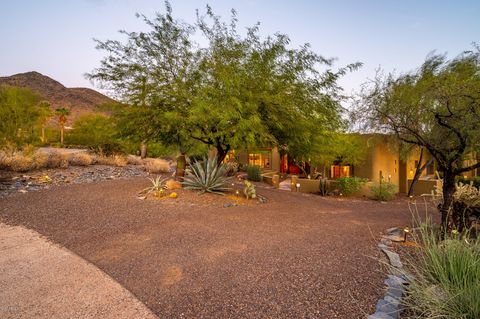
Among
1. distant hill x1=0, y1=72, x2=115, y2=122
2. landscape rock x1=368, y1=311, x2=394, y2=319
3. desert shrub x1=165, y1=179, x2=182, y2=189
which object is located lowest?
landscape rock x1=368, y1=311, x2=394, y2=319

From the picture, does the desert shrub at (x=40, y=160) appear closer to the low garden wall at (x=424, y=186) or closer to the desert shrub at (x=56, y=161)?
the desert shrub at (x=56, y=161)

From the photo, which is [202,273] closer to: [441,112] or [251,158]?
[441,112]

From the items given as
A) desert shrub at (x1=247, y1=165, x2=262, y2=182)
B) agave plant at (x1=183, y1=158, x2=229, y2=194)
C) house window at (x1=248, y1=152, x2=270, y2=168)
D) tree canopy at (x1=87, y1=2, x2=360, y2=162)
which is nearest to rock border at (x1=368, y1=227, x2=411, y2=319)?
tree canopy at (x1=87, y1=2, x2=360, y2=162)

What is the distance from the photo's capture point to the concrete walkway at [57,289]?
3.06m

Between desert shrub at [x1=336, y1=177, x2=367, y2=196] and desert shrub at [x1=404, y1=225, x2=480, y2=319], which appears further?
desert shrub at [x1=336, y1=177, x2=367, y2=196]

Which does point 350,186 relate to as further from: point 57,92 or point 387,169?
point 57,92

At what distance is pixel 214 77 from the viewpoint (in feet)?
30.5

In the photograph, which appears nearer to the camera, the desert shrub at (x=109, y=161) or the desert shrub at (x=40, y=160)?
the desert shrub at (x=40, y=160)

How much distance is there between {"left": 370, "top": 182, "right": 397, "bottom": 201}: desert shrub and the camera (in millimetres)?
15250

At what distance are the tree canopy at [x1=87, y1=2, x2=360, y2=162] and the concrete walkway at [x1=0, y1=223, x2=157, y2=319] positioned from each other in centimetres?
528

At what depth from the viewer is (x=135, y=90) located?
377 inches

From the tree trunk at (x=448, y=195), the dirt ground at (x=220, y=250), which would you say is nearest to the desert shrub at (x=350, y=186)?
the dirt ground at (x=220, y=250)

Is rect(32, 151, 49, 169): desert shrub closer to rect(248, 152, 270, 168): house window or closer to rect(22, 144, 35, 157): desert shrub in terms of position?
rect(22, 144, 35, 157): desert shrub

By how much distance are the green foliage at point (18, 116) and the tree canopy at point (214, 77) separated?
963cm
